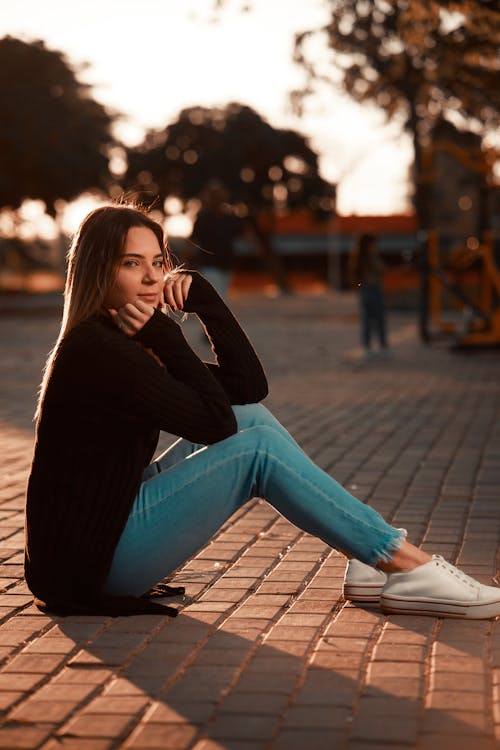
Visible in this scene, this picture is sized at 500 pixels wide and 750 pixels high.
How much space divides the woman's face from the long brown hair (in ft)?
0.08

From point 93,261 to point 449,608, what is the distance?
1544 millimetres

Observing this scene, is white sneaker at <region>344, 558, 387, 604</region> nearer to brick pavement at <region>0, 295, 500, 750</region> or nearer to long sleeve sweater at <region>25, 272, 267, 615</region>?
brick pavement at <region>0, 295, 500, 750</region>

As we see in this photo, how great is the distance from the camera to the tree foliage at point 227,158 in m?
52.1

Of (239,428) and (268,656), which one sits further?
(239,428)

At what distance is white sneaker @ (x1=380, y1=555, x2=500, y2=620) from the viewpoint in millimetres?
4180

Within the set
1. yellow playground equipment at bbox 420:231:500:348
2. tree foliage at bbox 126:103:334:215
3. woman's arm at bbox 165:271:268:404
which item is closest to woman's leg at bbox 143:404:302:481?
woman's arm at bbox 165:271:268:404

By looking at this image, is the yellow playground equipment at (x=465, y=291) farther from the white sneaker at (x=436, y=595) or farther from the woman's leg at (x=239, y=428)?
the white sneaker at (x=436, y=595)

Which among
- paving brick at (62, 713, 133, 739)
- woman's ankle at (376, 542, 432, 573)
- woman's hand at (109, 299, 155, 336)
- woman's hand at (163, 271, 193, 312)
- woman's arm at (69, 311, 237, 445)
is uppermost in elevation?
woman's hand at (163, 271, 193, 312)

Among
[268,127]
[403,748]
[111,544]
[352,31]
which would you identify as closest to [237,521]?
[111,544]

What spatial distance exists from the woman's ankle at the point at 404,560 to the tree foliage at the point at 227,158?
159 ft

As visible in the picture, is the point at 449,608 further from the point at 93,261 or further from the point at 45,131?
the point at 45,131

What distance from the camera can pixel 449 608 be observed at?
420cm

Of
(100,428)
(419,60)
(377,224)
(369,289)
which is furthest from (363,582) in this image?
(377,224)

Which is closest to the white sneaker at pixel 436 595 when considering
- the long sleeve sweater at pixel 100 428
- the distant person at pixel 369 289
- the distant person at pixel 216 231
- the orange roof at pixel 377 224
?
the long sleeve sweater at pixel 100 428
